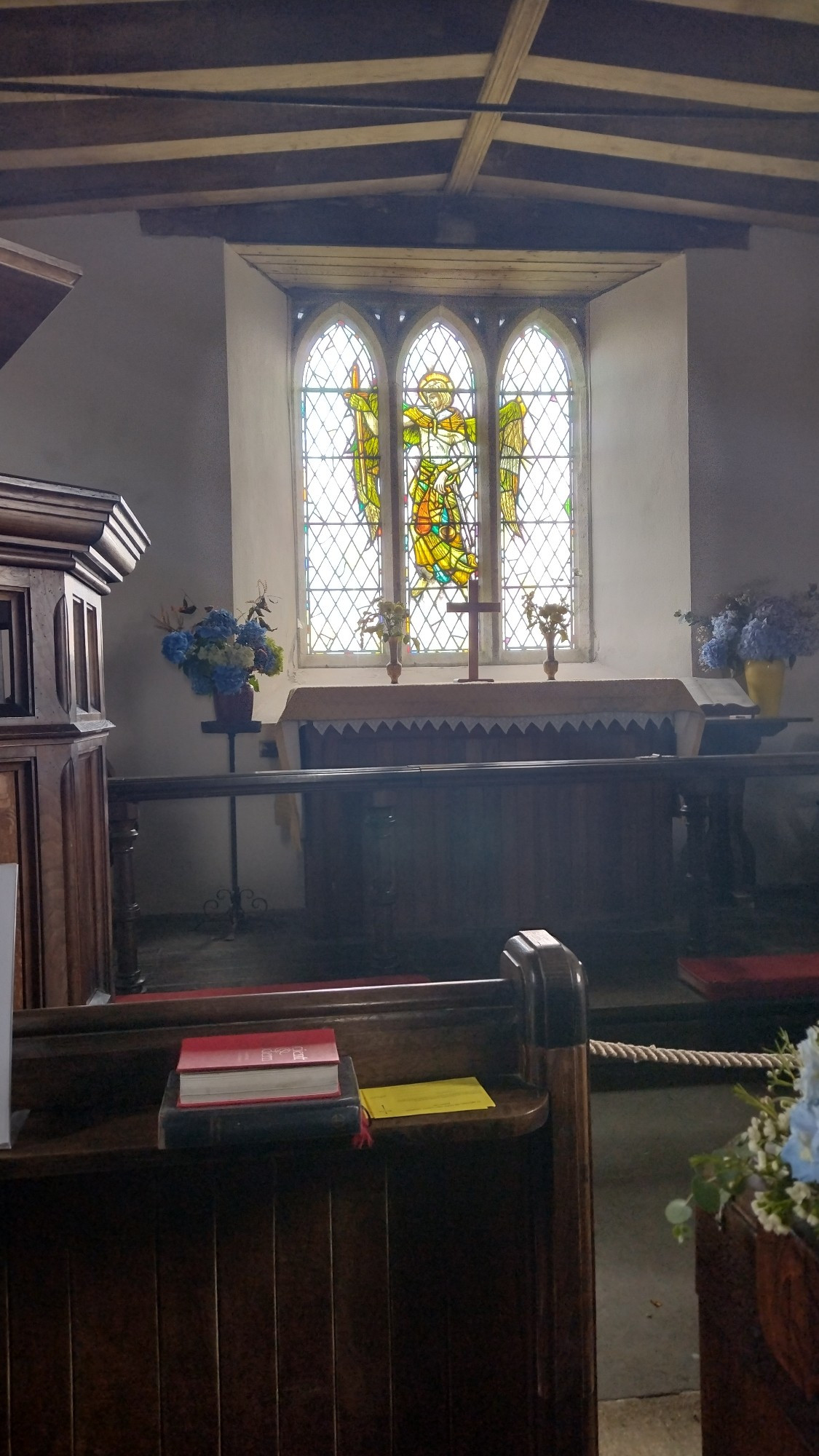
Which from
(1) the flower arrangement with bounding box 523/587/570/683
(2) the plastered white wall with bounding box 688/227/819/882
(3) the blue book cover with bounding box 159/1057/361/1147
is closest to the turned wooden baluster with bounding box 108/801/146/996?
(3) the blue book cover with bounding box 159/1057/361/1147

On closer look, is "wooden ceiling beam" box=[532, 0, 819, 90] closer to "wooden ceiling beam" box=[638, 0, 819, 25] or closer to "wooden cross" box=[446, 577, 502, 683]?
"wooden ceiling beam" box=[638, 0, 819, 25]

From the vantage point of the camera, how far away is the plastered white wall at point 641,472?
5.45m

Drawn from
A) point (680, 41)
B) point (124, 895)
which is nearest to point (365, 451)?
point (680, 41)

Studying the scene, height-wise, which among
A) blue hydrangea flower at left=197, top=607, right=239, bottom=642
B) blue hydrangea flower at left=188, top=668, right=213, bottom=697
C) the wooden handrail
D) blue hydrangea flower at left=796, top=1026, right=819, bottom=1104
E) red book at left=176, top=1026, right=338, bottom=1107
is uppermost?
blue hydrangea flower at left=197, top=607, right=239, bottom=642

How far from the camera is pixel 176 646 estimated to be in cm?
448

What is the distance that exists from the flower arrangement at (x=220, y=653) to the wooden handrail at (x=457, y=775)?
3.25 ft

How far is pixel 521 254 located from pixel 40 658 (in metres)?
4.50

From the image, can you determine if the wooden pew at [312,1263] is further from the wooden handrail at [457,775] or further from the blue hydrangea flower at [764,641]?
the blue hydrangea flower at [764,641]

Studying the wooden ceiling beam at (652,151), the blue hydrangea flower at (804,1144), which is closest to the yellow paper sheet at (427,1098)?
the blue hydrangea flower at (804,1144)

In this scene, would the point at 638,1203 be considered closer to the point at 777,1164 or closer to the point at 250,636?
the point at 777,1164

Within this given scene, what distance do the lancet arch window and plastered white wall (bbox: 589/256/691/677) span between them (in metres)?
0.15

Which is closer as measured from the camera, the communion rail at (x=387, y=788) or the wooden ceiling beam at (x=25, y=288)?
the wooden ceiling beam at (x=25, y=288)

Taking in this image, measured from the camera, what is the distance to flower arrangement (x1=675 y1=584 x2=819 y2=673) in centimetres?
486

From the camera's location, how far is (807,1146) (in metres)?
0.88
